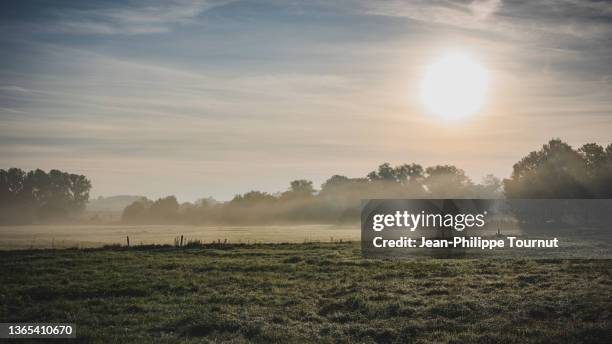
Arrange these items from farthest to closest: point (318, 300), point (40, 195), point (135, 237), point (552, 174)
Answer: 1. point (40, 195)
2. point (552, 174)
3. point (135, 237)
4. point (318, 300)

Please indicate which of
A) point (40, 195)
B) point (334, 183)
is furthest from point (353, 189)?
point (40, 195)

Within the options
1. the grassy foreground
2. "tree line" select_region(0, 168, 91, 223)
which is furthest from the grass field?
"tree line" select_region(0, 168, 91, 223)

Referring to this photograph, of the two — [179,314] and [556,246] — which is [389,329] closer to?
[179,314]

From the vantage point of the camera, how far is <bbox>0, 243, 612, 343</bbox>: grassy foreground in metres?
20.0

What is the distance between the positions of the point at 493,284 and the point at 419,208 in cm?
3383

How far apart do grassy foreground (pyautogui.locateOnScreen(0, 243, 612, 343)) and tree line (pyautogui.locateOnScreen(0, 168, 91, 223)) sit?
334 ft

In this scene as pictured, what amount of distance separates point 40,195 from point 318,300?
13377cm

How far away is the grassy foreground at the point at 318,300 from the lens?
20000mm

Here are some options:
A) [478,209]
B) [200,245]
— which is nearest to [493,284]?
[200,245]

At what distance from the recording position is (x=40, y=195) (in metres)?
140

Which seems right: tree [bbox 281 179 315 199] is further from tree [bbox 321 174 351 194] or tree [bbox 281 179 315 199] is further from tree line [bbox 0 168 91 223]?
tree line [bbox 0 168 91 223]

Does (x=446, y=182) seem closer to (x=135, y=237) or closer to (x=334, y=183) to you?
(x=334, y=183)

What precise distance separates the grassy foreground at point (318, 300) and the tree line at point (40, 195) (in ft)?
334

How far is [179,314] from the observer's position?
930 inches
